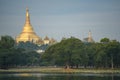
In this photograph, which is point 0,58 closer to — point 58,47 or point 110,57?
point 58,47

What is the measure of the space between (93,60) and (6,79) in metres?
50.7

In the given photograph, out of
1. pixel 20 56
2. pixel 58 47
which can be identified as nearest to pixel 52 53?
pixel 58 47

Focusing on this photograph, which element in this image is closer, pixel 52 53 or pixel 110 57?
pixel 110 57

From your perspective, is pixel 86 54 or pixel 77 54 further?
pixel 86 54

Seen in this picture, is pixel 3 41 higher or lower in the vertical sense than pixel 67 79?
higher

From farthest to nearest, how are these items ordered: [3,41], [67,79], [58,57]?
[3,41] → [58,57] → [67,79]

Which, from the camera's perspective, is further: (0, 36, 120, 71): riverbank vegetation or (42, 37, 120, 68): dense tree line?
(0, 36, 120, 71): riverbank vegetation

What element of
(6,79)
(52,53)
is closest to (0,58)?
(52,53)

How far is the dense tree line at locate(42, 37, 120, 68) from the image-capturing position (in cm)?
10800

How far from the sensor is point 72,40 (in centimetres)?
12025

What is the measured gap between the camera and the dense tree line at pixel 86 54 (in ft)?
354

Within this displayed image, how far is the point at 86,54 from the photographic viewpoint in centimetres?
11650

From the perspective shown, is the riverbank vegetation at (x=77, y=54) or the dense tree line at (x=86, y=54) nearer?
the dense tree line at (x=86, y=54)

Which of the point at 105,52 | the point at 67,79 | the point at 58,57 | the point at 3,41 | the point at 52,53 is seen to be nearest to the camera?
the point at 67,79
